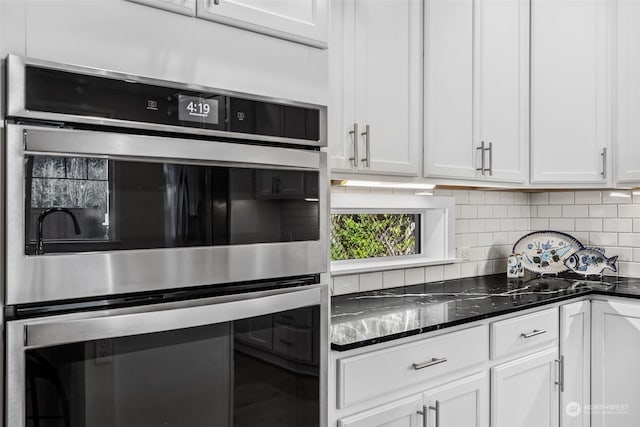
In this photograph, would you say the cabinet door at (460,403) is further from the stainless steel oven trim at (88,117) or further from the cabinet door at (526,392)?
the stainless steel oven trim at (88,117)

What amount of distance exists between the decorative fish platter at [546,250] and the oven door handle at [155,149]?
213 cm

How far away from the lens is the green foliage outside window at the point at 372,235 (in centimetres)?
247

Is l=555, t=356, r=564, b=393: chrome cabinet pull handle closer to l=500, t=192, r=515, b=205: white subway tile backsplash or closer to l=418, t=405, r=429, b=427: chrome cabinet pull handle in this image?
l=418, t=405, r=429, b=427: chrome cabinet pull handle

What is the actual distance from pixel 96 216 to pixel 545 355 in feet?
6.59

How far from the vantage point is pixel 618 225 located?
3.09 metres

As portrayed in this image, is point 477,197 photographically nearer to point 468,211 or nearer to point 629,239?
point 468,211

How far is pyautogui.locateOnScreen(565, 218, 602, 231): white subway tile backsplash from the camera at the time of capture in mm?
3156

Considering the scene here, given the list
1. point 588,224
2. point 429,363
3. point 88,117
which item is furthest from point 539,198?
point 88,117

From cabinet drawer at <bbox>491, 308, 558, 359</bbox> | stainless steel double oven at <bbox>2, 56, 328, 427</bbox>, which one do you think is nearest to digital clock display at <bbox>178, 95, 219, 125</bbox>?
stainless steel double oven at <bbox>2, 56, 328, 427</bbox>

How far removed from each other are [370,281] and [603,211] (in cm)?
154

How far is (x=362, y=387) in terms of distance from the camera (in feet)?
5.44

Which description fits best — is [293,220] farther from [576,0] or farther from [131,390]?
[576,0]

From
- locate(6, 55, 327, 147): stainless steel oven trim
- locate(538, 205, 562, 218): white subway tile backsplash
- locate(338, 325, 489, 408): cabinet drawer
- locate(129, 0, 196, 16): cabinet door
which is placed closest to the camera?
locate(6, 55, 327, 147): stainless steel oven trim

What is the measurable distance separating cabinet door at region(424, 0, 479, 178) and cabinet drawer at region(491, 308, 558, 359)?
663mm
